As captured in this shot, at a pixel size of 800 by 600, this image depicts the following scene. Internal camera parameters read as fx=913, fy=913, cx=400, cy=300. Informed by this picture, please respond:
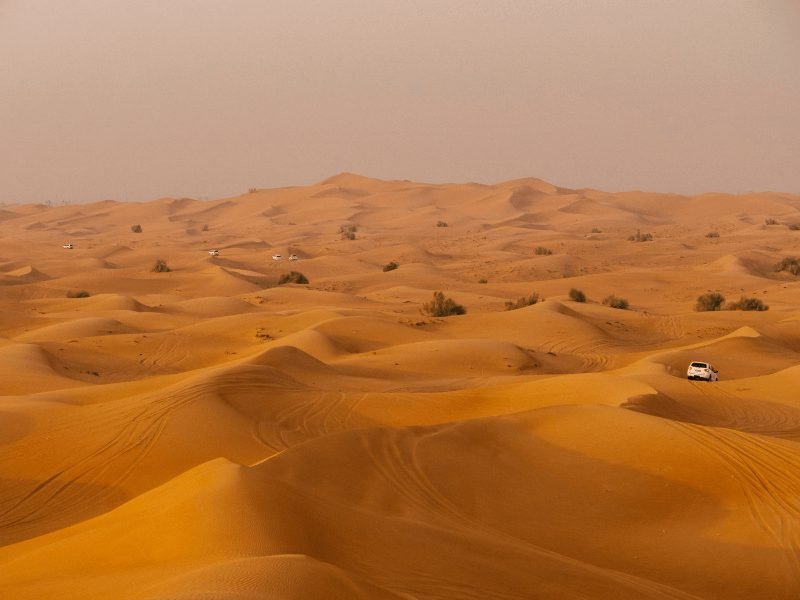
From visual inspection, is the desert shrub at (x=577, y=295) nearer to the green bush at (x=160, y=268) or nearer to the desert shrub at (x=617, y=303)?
the desert shrub at (x=617, y=303)

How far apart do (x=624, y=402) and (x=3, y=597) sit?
1162cm

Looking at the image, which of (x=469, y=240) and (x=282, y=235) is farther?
(x=282, y=235)

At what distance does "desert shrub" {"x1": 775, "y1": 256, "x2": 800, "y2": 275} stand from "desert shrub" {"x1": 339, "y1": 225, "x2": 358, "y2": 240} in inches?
1465

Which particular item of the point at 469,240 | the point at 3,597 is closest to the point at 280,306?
the point at 3,597

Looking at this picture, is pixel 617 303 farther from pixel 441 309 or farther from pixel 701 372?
pixel 701 372

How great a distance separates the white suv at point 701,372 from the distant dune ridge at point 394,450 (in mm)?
719

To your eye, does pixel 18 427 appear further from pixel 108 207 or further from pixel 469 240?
pixel 108 207

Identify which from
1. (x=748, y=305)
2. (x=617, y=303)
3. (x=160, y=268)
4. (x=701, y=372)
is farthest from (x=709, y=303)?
(x=160, y=268)

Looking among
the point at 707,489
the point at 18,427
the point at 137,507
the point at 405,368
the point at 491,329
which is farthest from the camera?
the point at 491,329

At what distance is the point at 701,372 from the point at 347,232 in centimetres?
6423

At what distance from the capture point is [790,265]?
53.9 meters

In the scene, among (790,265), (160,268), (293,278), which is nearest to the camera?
(293,278)

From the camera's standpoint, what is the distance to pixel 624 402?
16.9 m

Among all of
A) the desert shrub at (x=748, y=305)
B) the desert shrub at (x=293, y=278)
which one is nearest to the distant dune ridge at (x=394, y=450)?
the desert shrub at (x=748, y=305)
